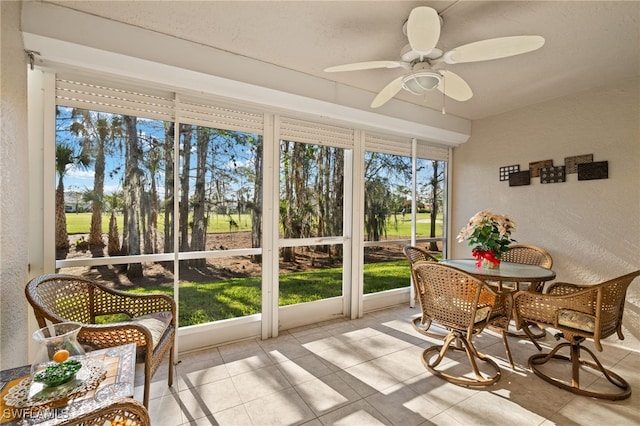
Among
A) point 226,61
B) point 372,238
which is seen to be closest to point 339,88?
point 226,61

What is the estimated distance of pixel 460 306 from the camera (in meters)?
2.18

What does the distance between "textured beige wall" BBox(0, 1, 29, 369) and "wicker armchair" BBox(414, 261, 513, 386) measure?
2646 mm

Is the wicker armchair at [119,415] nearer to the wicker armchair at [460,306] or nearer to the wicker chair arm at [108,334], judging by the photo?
the wicker chair arm at [108,334]

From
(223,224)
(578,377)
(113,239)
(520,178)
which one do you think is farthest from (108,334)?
(520,178)

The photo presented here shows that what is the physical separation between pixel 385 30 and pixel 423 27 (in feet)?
2.17

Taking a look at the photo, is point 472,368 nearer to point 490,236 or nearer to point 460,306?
point 460,306

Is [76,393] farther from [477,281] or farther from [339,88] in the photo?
[339,88]

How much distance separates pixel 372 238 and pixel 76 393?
128 inches

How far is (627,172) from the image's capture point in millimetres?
2795

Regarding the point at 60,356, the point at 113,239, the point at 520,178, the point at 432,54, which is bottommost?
the point at 60,356

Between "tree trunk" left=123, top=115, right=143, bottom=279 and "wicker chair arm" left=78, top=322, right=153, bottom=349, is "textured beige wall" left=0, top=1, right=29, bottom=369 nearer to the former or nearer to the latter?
"wicker chair arm" left=78, top=322, right=153, bottom=349

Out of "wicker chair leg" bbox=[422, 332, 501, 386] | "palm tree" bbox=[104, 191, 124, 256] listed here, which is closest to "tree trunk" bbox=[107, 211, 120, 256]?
"palm tree" bbox=[104, 191, 124, 256]

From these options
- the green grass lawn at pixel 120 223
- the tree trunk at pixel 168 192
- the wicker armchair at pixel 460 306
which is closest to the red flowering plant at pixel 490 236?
the wicker armchair at pixel 460 306

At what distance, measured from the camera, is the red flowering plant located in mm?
2631
